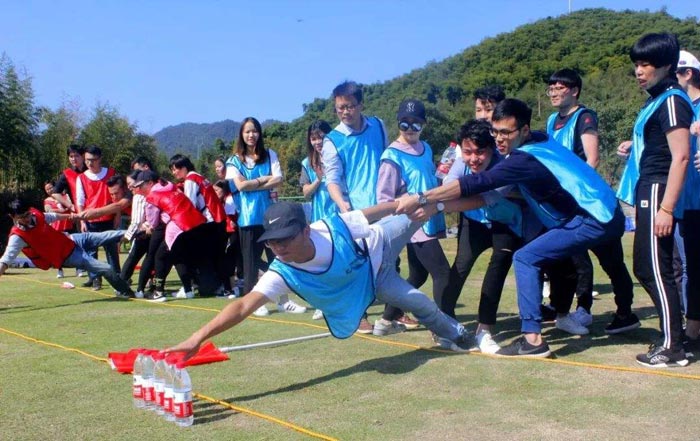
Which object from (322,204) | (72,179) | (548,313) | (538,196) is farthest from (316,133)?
(72,179)

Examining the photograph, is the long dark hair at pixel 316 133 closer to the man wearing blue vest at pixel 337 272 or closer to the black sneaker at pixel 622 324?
the man wearing blue vest at pixel 337 272

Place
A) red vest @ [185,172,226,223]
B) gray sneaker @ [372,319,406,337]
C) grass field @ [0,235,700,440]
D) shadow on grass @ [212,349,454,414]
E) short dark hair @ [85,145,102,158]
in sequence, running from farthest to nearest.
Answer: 1. short dark hair @ [85,145,102,158]
2. red vest @ [185,172,226,223]
3. gray sneaker @ [372,319,406,337]
4. shadow on grass @ [212,349,454,414]
5. grass field @ [0,235,700,440]

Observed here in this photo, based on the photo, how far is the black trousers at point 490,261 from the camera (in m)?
5.54

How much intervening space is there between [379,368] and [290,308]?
2.98m

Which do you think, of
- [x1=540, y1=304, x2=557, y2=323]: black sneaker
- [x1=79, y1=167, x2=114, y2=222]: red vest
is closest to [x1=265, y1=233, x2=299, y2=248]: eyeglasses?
[x1=540, y1=304, x2=557, y2=323]: black sneaker

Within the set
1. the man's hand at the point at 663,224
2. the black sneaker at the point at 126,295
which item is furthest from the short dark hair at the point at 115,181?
the man's hand at the point at 663,224

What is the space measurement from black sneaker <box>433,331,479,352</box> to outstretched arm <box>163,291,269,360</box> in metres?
1.64

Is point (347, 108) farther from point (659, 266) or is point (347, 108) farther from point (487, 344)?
point (659, 266)

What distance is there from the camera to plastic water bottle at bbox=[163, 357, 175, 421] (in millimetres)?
3904

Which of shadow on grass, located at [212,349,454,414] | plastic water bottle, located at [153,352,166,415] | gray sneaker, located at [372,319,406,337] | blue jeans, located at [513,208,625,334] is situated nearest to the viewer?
plastic water bottle, located at [153,352,166,415]

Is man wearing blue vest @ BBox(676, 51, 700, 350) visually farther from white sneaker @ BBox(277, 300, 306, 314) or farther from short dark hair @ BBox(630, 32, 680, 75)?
white sneaker @ BBox(277, 300, 306, 314)

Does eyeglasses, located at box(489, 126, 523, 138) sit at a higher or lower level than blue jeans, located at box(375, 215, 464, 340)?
higher

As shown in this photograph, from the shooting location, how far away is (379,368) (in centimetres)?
493

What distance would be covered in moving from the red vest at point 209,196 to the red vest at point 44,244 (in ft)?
5.65
